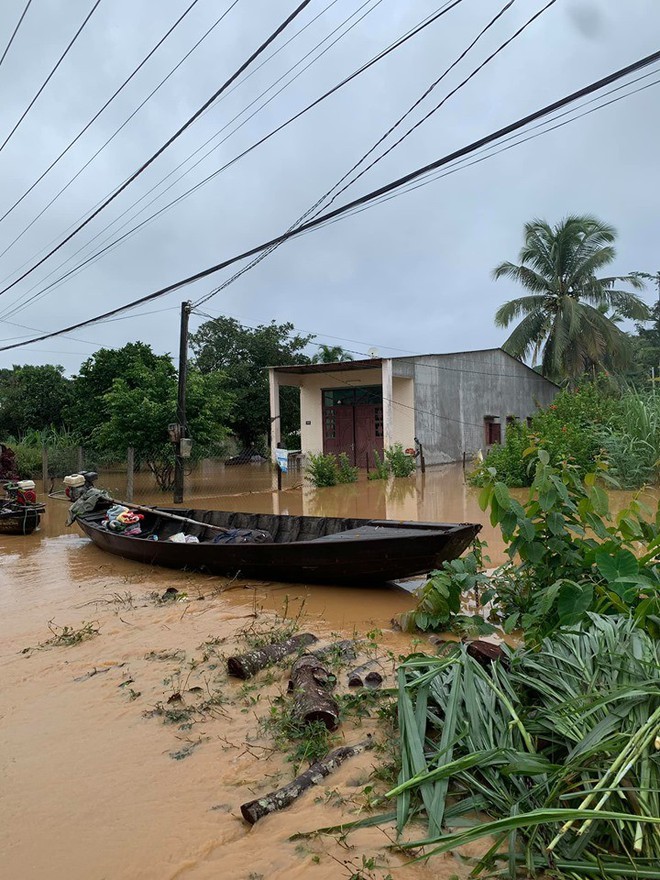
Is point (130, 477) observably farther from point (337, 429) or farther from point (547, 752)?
point (547, 752)

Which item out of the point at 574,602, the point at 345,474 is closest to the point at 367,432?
the point at 345,474

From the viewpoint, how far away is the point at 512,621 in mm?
3945

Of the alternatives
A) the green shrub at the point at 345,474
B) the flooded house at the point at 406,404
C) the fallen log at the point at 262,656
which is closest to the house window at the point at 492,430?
the flooded house at the point at 406,404

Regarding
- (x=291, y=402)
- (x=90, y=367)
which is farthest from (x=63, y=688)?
(x=291, y=402)

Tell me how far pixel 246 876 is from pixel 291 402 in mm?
27040

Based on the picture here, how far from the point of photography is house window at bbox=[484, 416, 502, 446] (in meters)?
25.5

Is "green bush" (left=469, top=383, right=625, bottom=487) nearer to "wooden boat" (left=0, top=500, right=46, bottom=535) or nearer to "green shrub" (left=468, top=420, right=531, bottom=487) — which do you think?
"green shrub" (left=468, top=420, right=531, bottom=487)

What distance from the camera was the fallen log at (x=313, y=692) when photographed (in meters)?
3.38

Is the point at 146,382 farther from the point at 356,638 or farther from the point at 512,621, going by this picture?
the point at 512,621

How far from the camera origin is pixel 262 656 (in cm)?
444

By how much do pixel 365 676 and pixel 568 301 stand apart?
24.1 metres

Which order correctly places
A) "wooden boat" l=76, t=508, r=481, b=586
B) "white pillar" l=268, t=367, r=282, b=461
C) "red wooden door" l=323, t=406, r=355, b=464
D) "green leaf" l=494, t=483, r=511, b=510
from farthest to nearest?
"red wooden door" l=323, t=406, r=355, b=464 → "white pillar" l=268, t=367, r=282, b=461 → "wooden boat" l=76, t=508, r=481, b=586 → "green leaf" l=494, t=483, r=511, b=510

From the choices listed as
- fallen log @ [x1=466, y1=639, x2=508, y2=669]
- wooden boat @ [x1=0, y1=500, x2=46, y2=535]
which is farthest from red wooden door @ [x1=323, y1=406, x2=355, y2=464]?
fallen log @ [x1=466, y1=639, x2=508, y2=669]

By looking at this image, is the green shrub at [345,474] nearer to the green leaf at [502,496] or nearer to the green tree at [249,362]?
the green tree at [249,362]
